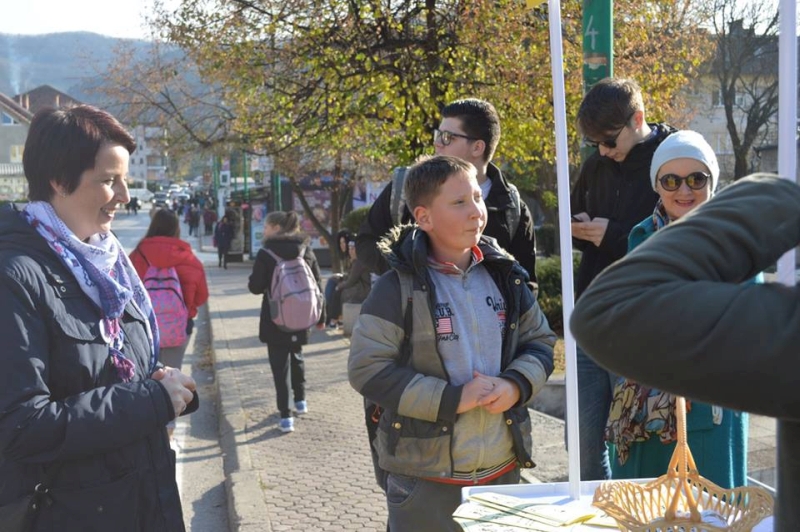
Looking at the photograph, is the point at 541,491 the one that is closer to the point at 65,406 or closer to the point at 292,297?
the point at 65,406

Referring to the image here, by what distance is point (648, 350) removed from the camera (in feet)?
3.74

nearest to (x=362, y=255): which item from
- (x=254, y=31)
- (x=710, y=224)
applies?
(x=710, y=224)

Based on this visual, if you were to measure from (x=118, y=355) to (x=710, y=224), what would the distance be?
1.83m

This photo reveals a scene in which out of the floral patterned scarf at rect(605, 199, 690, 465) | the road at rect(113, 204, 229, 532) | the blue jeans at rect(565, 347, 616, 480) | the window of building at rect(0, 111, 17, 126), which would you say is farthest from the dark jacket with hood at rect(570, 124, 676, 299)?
the window of building at rect(0, 111, 17, 126)

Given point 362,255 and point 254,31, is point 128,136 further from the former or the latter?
point 254,31

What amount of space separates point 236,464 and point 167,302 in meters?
1.37

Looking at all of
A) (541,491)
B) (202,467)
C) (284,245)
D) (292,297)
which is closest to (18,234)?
(541,491)

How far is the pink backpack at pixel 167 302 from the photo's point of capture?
6922mm

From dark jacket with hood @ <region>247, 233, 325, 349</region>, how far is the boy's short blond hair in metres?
4.94

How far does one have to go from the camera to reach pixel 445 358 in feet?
9.78

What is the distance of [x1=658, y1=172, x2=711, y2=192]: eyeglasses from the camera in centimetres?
300

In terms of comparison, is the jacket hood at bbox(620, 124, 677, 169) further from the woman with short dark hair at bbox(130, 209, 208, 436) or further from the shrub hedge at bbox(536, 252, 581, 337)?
the shrub hedge at bbox(536, 252, 581, 337)

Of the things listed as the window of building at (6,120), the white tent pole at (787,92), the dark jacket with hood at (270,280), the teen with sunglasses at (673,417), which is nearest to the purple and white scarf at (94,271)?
the teen with sunglasses at (673,417)

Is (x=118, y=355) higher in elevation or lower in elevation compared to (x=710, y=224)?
lower
